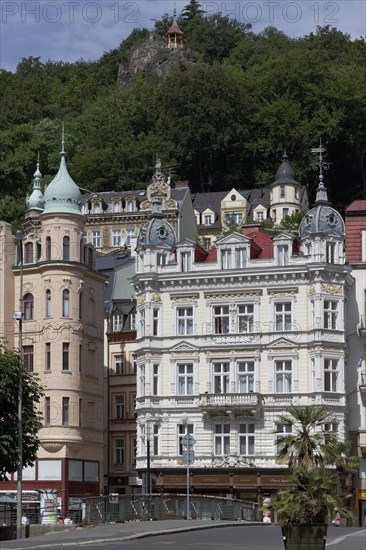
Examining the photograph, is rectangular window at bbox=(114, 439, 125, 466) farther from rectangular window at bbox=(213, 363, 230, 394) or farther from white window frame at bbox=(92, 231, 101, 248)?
white window frame at bbox=(92, 231, 101, 248)

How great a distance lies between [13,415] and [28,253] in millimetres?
24999

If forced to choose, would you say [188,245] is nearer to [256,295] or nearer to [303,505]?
[256,295]

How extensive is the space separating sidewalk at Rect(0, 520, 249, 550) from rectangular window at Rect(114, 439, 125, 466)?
31.6 metres

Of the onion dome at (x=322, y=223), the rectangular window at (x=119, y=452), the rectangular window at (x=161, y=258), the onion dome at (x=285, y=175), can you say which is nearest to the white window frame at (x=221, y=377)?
the rectangular window at (x=161, y=258)

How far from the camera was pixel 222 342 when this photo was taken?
87.2 meters

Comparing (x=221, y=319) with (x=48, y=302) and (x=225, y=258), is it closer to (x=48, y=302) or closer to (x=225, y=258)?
(x=225, y=258)

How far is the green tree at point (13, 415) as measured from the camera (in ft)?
217

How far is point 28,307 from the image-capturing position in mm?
89875

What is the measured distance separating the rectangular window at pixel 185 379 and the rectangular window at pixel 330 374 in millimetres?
8185

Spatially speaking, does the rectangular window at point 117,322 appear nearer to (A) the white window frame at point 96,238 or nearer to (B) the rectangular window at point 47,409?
(B) the rectangular window at point 47,409

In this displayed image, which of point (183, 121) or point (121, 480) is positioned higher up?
point (183, 121)

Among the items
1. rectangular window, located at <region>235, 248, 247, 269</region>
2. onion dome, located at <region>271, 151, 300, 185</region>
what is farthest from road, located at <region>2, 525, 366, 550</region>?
onion dome, located at <region>271, 151, 300, 185</region>

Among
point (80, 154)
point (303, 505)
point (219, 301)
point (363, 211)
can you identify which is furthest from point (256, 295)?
point (80, 154)

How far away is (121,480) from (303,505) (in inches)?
2173
